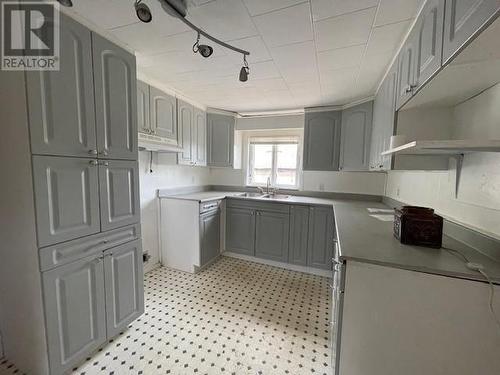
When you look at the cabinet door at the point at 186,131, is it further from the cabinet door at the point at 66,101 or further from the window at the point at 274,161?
the cabinet door at the point at 66,101

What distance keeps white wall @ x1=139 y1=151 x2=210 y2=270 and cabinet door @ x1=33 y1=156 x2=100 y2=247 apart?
1.19 meters

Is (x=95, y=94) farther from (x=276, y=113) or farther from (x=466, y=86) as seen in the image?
(x=276, y=113)

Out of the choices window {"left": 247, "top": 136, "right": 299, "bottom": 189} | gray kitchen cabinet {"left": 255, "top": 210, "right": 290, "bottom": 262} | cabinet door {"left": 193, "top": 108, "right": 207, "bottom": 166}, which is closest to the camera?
gray kitchen cabinet {"left": 255, "top": 210, "right": 290, "bottom": 262}

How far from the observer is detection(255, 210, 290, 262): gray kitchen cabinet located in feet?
9.55

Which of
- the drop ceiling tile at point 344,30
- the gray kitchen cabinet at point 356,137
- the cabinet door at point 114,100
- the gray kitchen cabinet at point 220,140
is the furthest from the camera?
the gray kitchen cabinet at point 220,140

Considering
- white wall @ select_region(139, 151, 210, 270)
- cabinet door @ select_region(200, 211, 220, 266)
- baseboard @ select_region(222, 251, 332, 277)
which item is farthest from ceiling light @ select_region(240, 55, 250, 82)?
baseboard @ select_region(222, 251, 332, 277)

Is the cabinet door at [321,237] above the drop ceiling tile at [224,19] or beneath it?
beneath

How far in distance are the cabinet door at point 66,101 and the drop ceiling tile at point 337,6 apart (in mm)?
1395

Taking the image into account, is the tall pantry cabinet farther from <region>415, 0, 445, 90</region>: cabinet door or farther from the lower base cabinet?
<region>415, 0, 445, 90</region>: cabinet door

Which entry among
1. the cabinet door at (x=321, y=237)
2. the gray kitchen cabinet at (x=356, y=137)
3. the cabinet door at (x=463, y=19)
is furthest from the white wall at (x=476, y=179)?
the cabinet door at (x=321, y=237)

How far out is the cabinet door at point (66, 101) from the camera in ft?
3.71

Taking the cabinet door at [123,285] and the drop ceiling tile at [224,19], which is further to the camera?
the cabinet door at [123,285]

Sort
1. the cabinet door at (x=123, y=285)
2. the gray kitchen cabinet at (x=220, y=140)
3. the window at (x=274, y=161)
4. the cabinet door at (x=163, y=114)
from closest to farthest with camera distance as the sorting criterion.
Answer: the cabinet door at (x=123, y=285), the cabinet door at (x=163, y=114), the gray kitchen cabinet at (x=220, y=140), the window at (x=274, y=161)

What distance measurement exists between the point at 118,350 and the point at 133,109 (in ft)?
5.92
